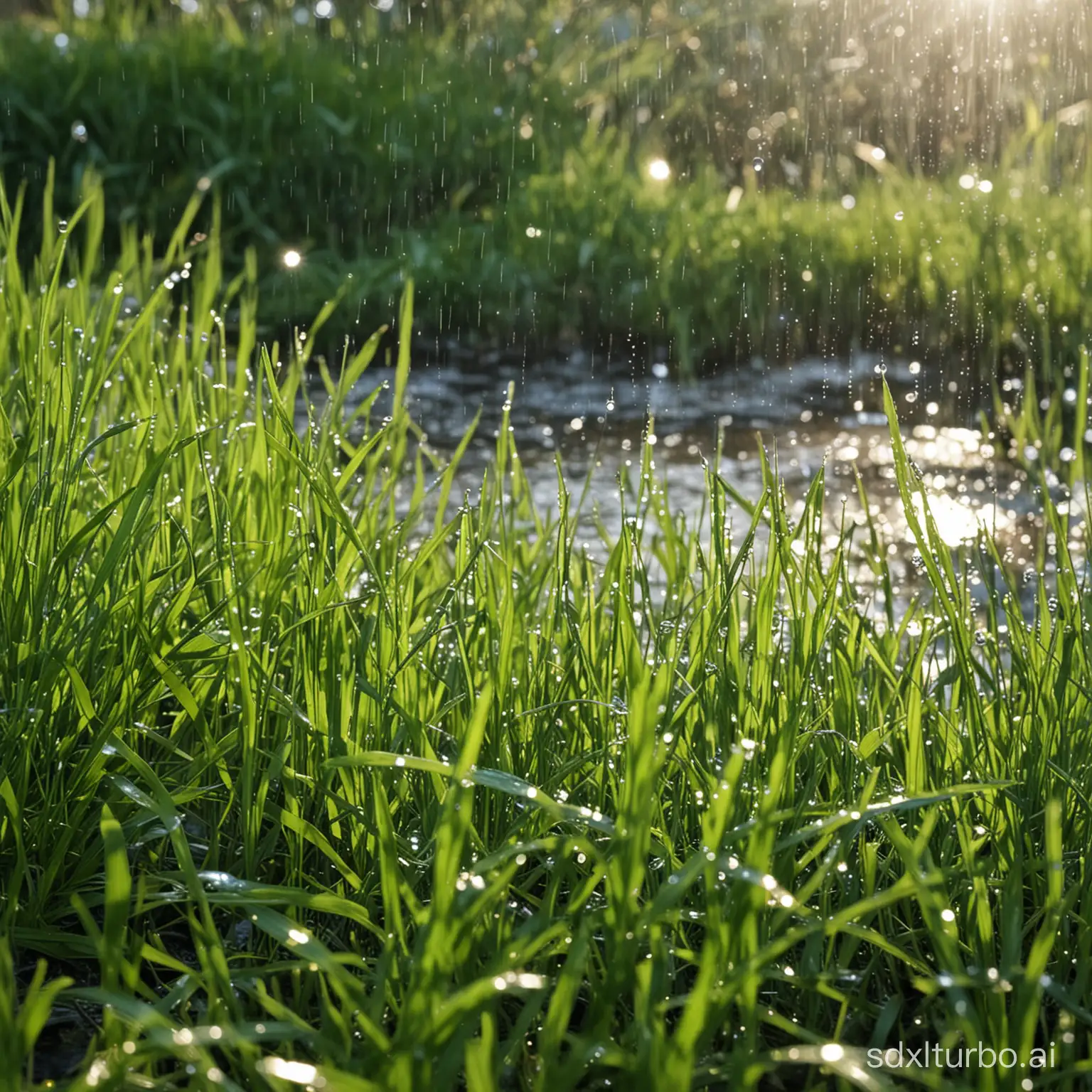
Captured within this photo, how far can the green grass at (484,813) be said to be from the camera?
94cm

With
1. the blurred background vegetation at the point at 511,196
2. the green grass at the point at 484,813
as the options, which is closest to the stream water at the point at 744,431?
the blurred background vegetation at the point at 511,196

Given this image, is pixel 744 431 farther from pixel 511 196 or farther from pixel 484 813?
pixel 484 813

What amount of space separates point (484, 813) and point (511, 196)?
14.1 ft

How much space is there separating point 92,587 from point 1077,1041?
971 millimetres

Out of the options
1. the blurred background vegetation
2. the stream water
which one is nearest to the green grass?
the stream water

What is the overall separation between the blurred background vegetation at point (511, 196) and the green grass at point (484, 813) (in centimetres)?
223

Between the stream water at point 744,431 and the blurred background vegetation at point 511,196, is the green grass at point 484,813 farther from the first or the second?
the blurred background vegetation at point 511,196

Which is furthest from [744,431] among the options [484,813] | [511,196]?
[484,813]

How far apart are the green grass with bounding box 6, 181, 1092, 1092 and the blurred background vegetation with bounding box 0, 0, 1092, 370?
2.23 m

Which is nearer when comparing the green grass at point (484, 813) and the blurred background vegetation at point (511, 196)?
the green grass at point (484, 813)

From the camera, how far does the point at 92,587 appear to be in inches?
51.7

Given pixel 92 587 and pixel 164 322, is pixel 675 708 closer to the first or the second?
pixel 92 587

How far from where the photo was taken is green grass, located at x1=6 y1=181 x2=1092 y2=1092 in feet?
3.08

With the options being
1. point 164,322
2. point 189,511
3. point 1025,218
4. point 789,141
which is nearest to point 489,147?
point 1025,218
